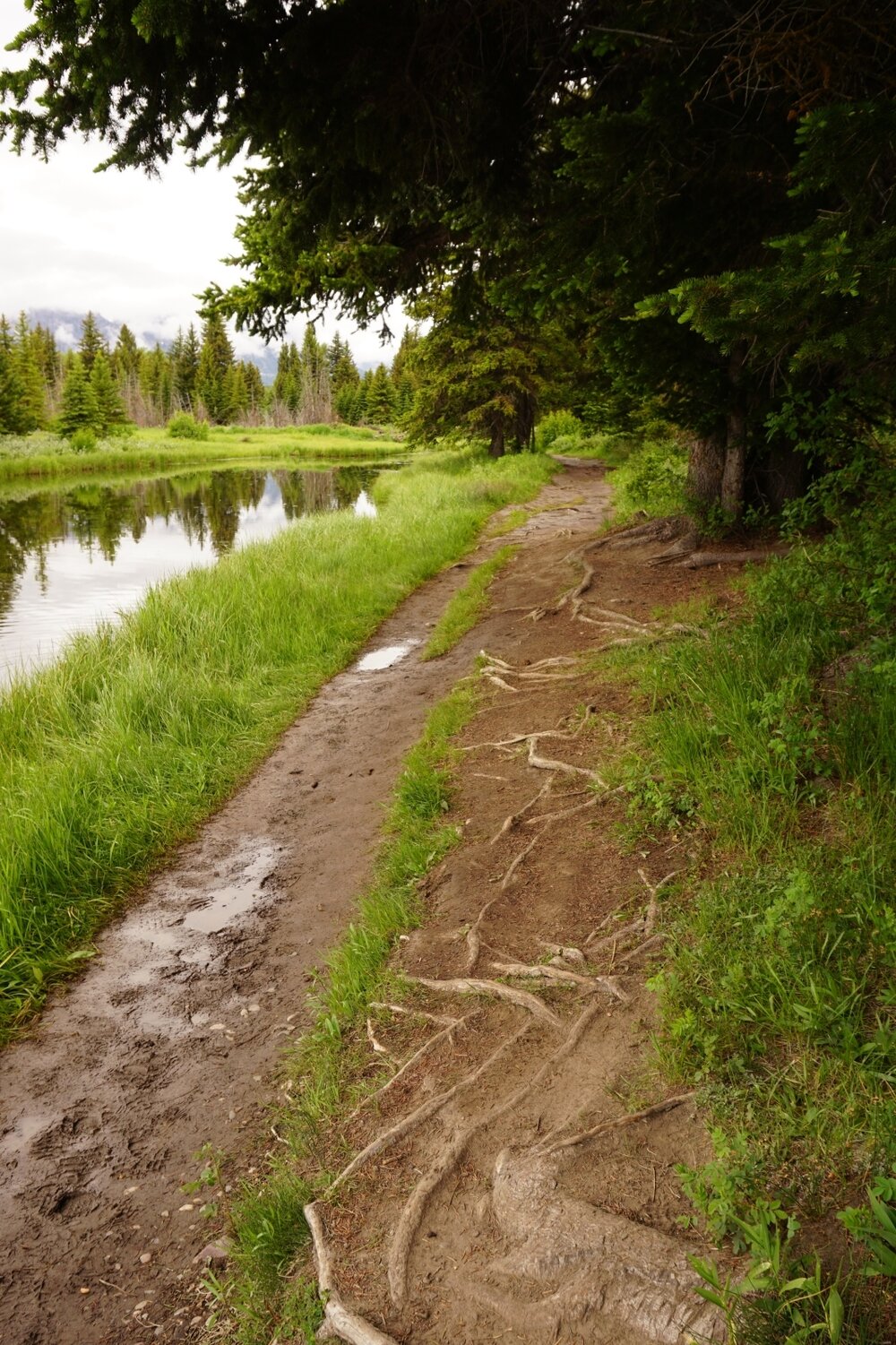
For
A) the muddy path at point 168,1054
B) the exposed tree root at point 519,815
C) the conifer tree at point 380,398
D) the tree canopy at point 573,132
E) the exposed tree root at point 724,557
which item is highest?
the conifer tree at point 380,398

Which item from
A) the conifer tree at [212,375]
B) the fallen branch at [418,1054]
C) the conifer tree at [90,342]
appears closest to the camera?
the fallen branch at [418,1054]

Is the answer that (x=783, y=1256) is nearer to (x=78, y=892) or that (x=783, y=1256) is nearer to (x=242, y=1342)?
(x=242, y=1342)

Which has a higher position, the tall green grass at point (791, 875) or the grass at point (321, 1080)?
the tall green grass at point (791, 875)

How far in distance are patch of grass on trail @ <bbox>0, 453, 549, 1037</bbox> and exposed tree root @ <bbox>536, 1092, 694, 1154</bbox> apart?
3.04 m

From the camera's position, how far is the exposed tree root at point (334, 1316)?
218 centimetres

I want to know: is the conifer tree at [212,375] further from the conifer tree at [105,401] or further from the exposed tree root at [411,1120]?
the exposed tree root at [411,1120]

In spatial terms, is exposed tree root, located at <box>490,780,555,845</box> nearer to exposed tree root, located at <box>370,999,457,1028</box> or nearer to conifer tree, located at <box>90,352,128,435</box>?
exposed tree root, located at <box>370,999,457,1028</box>

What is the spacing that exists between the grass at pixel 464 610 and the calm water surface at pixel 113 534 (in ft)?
13.6

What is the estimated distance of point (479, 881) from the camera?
440 centimetres

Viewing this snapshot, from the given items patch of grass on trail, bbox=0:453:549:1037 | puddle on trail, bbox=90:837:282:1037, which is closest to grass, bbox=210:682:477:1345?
puddle on trail, bbox=90:837:282:1037

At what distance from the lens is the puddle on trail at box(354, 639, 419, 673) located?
921 centimetres

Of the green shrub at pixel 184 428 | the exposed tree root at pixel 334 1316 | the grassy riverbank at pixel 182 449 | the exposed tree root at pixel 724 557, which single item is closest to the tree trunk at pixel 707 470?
the exposed tree root at pixel 724 557

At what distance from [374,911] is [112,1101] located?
151 cm

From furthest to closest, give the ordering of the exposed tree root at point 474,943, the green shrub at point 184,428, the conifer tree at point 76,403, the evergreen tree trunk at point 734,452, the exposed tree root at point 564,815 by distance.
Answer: the green shrub at point 184,428 < the conifer tree at point 76,403 < the evergreen tree trunk at point 734,452 < the exposed tree root at point 564,815 < the exposed tree root at point 474,943
